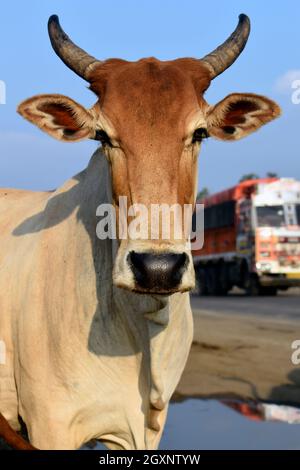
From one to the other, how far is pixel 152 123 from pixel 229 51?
0.82 m

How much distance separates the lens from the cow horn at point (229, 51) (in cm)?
411

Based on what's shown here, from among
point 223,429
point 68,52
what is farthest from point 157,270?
point 223,429

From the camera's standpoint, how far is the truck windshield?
907 inches

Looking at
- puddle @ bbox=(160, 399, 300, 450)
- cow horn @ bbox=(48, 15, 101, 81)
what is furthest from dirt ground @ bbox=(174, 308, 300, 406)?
cow horn @ bbox=(48, 15, 101, 81)

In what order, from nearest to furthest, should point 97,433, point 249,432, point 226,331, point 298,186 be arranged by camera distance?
1. point 97,433
2. point 249,432
3. point 226,331
4. point 298,186

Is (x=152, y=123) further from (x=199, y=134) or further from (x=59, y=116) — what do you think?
(x=59, y=116)

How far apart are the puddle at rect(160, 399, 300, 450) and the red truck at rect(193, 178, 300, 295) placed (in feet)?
49.3

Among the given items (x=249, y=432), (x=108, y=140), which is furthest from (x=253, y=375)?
(x=108, y=140)

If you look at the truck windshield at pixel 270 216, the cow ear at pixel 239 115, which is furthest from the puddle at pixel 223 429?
the truck windshield at pixel 270 216

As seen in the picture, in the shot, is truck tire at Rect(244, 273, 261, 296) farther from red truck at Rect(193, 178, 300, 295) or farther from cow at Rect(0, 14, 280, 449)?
cow at Rect(0, 14, 280, 449)

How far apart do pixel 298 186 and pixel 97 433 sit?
66.4ft

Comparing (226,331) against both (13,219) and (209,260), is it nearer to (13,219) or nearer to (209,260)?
(13,219)

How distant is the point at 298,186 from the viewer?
23.5 m
